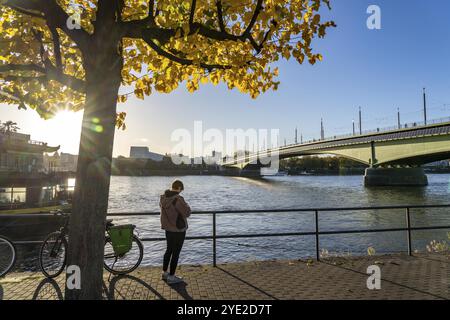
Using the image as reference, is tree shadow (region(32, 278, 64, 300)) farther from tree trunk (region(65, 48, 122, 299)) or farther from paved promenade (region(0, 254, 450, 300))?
tree trunk (region(65, 48, 122, 299))

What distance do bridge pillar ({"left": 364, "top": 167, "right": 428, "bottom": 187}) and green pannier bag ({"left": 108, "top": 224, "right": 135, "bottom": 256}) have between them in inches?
2350

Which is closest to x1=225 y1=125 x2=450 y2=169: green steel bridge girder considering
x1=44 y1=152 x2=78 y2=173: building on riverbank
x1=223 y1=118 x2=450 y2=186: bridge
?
x1=223 y1=118 x2=450 y2=186: bridge

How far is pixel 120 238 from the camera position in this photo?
628 centimetres

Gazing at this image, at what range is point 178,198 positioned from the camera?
5898 millimetres

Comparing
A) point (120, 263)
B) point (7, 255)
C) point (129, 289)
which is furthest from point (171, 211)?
point (7, 255)

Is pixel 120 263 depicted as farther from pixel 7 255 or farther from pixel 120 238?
pixel 7 255

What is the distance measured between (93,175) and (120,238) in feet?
9.80

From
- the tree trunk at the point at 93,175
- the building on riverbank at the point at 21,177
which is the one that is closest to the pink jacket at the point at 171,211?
the tree trunk at the point at 93,175

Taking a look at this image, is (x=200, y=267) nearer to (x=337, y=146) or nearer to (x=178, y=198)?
(x=178, y=198)

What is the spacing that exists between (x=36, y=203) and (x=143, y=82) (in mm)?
24913

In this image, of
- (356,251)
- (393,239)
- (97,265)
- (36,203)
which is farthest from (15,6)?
(36,203)

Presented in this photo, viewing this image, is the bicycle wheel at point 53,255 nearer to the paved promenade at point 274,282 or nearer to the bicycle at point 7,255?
the paved promenade at point 274,282

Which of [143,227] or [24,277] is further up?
[24,277]

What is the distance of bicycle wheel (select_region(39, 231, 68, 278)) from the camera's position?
589 cm
